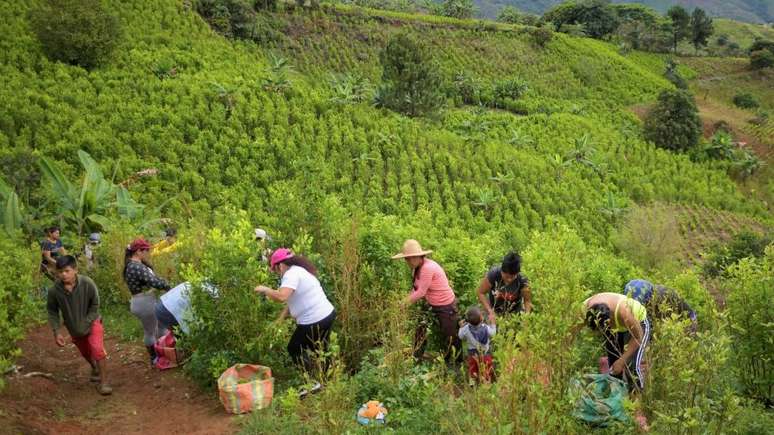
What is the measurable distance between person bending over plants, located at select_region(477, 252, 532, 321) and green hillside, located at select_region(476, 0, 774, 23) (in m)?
165

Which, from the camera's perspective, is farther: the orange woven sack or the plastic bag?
the plastic bag

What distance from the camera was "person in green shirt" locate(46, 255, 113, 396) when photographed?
16.0ft

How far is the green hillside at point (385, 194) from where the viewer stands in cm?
354

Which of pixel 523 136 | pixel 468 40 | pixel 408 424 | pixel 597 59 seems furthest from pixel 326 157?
pixel 597 59

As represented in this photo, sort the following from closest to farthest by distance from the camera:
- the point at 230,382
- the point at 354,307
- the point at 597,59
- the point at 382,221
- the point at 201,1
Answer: the point at 230,382, the point at 354,307, the point at 382,221, the point at 201,1, the point at 597,59

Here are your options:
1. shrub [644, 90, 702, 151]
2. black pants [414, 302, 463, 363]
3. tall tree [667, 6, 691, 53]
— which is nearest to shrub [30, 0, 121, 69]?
black pants [414, 302, 463, 363]

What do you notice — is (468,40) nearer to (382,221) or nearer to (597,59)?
(597,59)

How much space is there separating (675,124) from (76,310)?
28817mm

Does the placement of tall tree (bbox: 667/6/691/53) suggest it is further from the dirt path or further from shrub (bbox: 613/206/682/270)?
the dirt path

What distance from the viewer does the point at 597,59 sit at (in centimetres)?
4134

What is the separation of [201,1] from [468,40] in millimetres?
17511

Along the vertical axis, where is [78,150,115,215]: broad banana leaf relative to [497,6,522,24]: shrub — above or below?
below

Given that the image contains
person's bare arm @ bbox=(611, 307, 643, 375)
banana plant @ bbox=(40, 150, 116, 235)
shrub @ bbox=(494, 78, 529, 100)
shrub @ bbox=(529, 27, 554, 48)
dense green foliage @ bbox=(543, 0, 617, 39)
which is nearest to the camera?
person's bare arm @ bbox=(611, 307, 643, 375)

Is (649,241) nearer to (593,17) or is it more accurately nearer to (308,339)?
(308,339)
